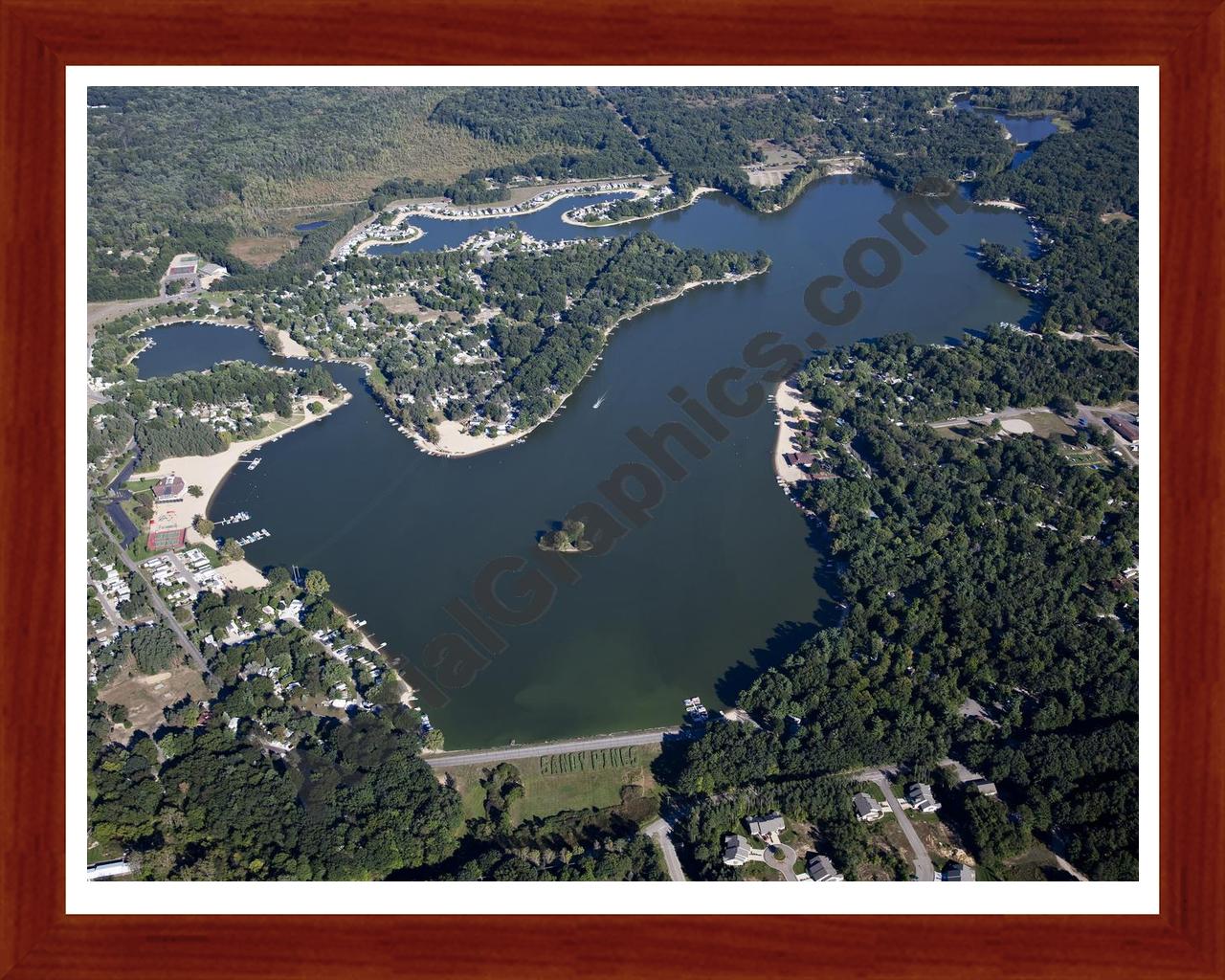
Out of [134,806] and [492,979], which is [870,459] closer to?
[134,806]

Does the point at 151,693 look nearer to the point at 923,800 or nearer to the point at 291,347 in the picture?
the point at 923,800

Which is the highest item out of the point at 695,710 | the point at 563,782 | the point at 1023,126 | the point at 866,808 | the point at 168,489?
the point at 1023,126

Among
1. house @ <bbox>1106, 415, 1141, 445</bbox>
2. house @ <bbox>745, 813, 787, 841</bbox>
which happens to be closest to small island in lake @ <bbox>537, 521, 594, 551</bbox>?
house @ <bbox>745, 813, 787, 841</bbox>

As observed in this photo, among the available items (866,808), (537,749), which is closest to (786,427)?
(537,749)

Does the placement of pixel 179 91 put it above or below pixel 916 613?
above

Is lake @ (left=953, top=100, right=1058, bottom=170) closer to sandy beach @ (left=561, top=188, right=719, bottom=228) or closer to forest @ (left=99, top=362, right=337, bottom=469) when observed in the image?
sandy beach @ (left=561, top=188, right=719, bottom=228)

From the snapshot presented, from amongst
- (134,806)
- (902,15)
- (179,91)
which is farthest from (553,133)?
(902,15)
